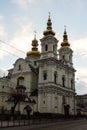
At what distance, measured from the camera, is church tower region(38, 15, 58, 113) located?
198 feet

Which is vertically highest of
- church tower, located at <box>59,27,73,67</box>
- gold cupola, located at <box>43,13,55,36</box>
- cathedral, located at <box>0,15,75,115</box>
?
gold cupola, located at <box>43,13,55,36</box>

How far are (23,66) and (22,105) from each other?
12730mm

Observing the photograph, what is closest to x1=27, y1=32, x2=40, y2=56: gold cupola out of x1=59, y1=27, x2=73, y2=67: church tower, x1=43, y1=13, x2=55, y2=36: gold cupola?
x1=59, y1=27, x2=73, y2=67: church tower

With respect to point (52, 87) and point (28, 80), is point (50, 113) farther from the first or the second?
point (28, 80)

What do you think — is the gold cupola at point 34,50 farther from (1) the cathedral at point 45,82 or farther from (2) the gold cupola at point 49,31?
(2) the gold cupola at point 49,31

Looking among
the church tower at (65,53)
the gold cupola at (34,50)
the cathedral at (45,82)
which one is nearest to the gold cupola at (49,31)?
the cathedral at (45,82)

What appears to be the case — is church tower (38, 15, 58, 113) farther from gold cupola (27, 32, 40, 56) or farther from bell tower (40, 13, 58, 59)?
gold cupola (27, 32, 40, 56)

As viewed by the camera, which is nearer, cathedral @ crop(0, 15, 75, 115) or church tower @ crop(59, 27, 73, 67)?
cathedral @ crop(0, 15, 75, 115)

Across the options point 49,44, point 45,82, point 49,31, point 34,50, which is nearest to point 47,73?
point 45,82

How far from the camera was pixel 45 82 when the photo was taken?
202 ft

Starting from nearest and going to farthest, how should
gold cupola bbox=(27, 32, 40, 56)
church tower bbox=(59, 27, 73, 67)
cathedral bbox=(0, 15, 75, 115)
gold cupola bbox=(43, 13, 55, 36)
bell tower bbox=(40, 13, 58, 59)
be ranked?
cathedral bbox=(0, 15, 75, 115) < bell tower bbox=(40, 13, 58, 59) < gold cupola bbox=(43, 13, 55, 36) < church tower bbox=(59, 27, 73, 67) < gold cupola bbox=(27, 32, 40, 56)

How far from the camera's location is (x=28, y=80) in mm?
67562

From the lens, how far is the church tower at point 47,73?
60.2m

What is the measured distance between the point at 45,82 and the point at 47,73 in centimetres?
205
